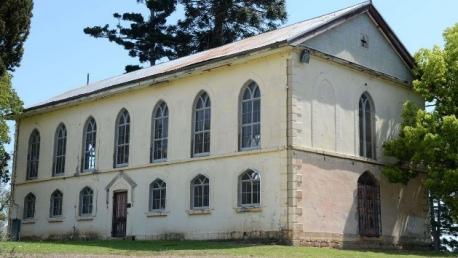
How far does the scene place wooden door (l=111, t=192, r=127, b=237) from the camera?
2991 centimetres

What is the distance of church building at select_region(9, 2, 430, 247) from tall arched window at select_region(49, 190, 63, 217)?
9cm

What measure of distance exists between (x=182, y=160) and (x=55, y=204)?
9749 mm

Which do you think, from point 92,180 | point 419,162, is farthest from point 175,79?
point 419,162

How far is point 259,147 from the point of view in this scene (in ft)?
82.2

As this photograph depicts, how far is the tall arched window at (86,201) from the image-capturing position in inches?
1255

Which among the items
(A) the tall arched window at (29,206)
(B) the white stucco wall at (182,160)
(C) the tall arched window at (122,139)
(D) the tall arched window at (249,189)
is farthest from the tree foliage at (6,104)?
(D) the tall arched window at (249,189)

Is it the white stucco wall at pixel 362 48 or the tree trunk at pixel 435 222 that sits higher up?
the white stucco wall at pixel 362 48

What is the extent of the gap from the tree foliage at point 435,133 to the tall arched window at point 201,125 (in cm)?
752

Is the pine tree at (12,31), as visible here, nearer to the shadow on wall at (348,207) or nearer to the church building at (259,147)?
the church building at (259,147)

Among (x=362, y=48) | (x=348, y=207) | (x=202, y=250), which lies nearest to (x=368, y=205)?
(x=348, y=207)

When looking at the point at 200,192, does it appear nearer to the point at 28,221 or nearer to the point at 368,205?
the point at 368,205

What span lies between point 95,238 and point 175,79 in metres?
8.39

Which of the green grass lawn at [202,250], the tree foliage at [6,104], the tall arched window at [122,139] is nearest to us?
the green grass lawn at [202,250]

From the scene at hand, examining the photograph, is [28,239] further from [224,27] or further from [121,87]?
[224,27]
